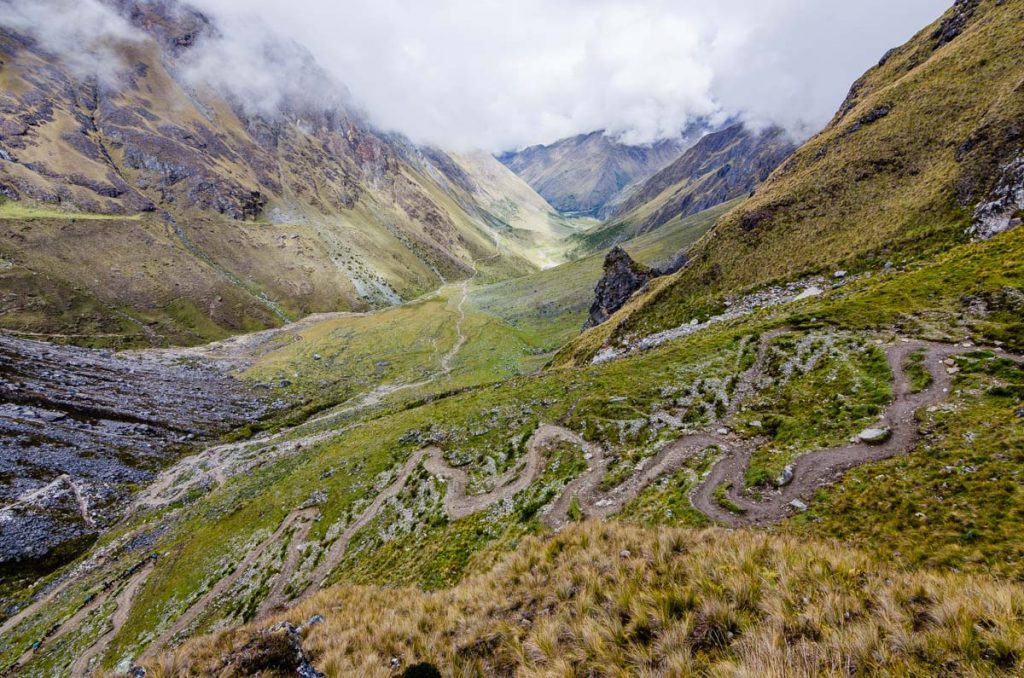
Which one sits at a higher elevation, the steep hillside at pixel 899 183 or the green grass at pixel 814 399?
the steep hillside at pixel 899 183

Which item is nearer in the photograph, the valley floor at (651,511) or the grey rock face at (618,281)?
the valley floor at (651,511)

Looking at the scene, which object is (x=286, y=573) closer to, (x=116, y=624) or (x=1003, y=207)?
(x=116, y=624)

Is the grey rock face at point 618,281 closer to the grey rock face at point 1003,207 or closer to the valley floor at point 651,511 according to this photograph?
the valley floor at point 651,511

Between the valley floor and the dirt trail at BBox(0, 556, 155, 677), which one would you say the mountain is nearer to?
the valley floor

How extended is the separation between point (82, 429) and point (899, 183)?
105414 millimetres

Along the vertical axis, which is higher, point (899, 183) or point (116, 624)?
point (899, 183)

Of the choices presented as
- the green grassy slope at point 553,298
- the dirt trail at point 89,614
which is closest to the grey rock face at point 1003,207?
the green grassy slope at point 553,298

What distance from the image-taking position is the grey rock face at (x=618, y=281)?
67.7 metres

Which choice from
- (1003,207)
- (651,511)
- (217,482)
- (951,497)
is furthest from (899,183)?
(217,482)

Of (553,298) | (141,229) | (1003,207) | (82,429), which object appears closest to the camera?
(1003,207)

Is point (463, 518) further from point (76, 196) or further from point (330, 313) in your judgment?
point (76, 196)

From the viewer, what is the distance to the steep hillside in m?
33.5

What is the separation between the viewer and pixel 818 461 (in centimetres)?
1477

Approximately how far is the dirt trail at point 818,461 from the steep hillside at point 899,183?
24.5m
